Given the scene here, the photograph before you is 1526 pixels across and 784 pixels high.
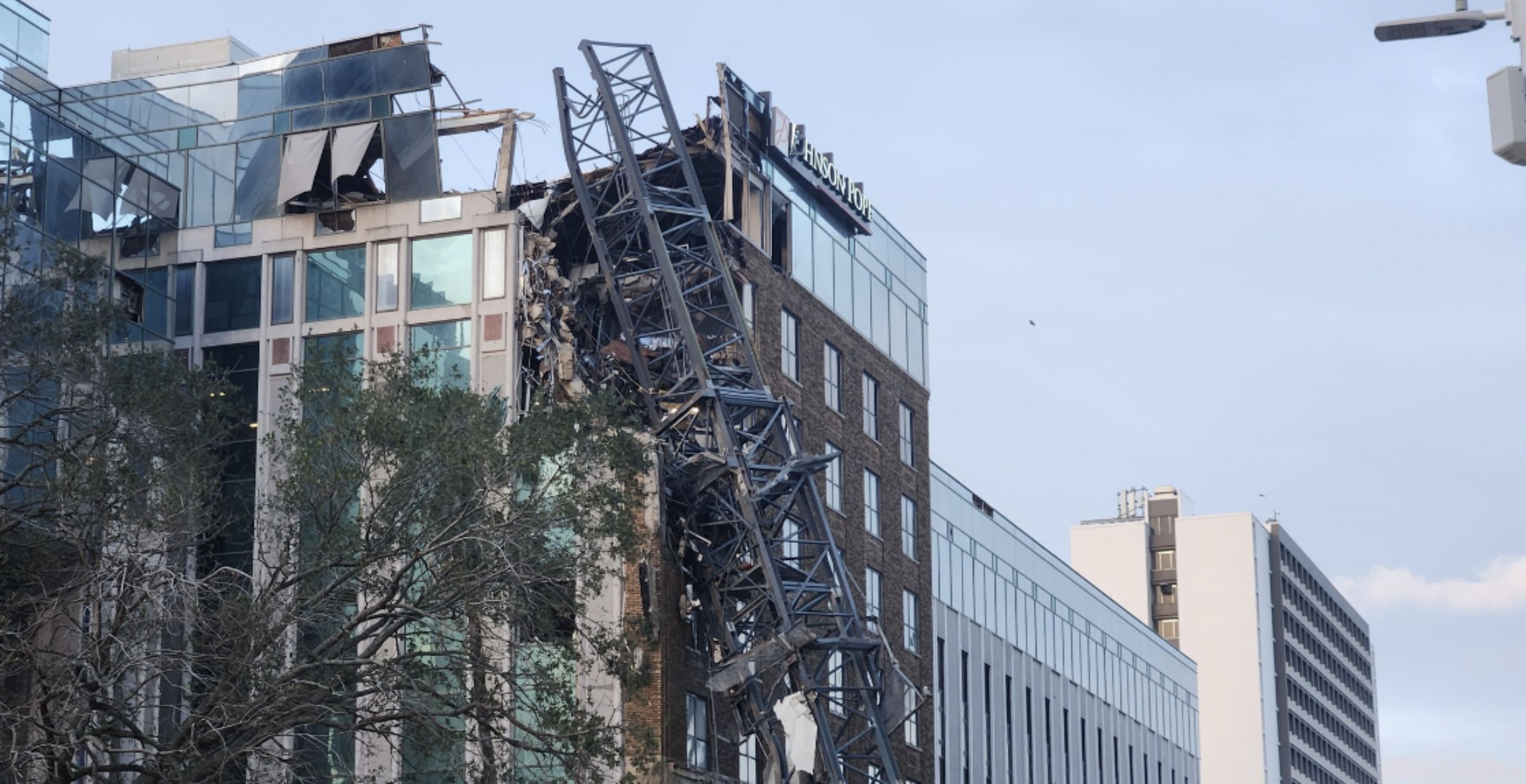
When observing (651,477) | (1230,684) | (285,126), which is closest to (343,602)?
(651,477)

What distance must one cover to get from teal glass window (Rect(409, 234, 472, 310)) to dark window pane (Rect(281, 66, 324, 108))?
17.9ft

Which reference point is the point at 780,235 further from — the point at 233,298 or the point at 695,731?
the point at 695,731

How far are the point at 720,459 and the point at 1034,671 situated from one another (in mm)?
35377

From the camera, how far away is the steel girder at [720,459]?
178 feet

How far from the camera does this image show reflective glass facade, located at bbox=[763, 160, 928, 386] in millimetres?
64438

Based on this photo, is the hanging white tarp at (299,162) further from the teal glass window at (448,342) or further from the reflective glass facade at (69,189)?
the teal glass window at (448,342)

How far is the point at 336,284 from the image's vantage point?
5741 centimetres

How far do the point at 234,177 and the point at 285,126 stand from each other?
1.97 metres

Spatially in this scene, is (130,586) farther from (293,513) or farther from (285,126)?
(285,126)

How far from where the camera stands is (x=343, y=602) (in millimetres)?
37312

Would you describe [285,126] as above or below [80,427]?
above

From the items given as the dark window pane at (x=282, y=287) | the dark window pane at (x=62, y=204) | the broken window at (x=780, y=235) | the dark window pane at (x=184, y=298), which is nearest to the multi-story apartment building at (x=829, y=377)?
the broken window at (x=780, y=235)

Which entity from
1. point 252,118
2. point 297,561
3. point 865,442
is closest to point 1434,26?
point 297,561

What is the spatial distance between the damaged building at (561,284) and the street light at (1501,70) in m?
33.0
